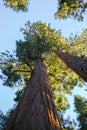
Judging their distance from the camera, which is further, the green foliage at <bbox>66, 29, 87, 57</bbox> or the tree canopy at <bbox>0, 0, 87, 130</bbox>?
the green foliage at <bbox>66, 29, 87, 57</bbox>

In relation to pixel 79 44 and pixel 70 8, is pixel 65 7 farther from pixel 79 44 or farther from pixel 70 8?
pixel 79 44

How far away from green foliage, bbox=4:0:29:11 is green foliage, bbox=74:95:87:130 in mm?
9793

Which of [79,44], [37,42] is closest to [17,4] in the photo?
[37,42]

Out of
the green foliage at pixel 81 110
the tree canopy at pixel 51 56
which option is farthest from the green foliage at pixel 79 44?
the green foliage at pixel 81 110

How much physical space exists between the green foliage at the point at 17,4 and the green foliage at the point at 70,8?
10.3 ft

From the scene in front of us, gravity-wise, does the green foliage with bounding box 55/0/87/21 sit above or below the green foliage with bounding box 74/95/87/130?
above

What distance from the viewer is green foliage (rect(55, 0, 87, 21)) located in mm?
16062

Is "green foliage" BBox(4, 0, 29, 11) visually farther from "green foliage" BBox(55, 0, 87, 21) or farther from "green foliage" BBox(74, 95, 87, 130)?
"green foliage" BBox(74, 95, 87, 130)

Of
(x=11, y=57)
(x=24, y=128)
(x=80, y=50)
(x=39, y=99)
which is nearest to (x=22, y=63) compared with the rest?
(x=11, y=57)

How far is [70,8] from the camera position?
16.5 meters

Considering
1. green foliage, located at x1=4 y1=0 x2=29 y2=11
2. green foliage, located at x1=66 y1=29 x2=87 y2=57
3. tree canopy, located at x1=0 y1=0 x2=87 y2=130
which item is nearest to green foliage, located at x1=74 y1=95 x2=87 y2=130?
tree canopy, located at x1=0 y1=0 x2=87 y2=130

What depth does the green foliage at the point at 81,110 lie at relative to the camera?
58.0ft

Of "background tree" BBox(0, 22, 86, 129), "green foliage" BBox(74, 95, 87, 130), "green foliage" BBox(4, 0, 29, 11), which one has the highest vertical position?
"green foliage" BBox(4, 0, 29, 11)

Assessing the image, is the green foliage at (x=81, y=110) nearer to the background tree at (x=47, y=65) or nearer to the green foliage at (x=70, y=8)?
the background tree at (x=47, y=65)
